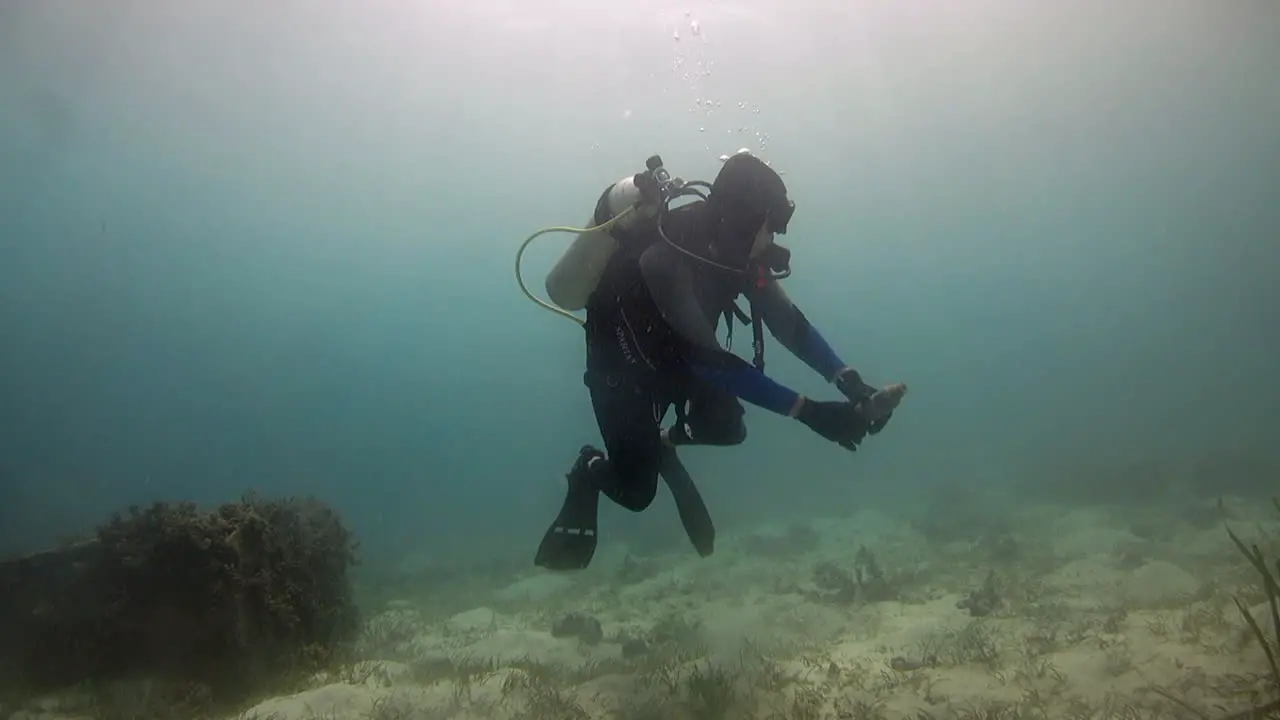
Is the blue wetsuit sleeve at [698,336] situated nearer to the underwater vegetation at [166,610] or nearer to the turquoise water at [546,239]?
the underwater vegetation at [166,610]

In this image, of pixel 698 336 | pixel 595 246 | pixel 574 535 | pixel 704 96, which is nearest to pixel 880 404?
pixel 698 336

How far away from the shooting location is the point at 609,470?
17.9ft

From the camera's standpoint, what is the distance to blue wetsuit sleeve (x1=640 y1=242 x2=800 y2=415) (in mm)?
3850

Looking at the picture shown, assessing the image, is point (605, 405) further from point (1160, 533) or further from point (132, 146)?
point (132, 146)

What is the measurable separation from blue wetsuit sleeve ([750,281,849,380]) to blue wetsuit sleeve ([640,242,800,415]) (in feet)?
3.14

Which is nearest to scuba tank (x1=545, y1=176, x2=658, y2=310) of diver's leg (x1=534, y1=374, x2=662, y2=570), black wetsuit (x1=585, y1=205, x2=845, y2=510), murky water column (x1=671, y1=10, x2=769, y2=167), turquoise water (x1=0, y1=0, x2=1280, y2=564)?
black wetsuit (x1=585, y1=205, x2=845, y2=510)

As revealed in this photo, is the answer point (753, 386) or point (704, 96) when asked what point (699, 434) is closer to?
point (753, 386)

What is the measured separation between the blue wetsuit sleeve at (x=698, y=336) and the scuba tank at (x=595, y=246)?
0.46 metres

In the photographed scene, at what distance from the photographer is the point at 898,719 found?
3953 mm

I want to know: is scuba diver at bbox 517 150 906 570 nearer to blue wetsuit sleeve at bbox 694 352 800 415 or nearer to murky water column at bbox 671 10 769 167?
blue wetsuit sleeve at bbox 694 352 800 415

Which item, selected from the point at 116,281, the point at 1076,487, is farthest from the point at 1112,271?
the point at 116,281

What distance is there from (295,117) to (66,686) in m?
34.0

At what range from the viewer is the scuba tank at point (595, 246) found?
174 inches

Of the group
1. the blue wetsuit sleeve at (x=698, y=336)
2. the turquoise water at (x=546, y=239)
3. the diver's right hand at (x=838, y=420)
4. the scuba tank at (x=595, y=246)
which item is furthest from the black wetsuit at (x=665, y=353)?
the turquoise water at (x=546, y=239)
